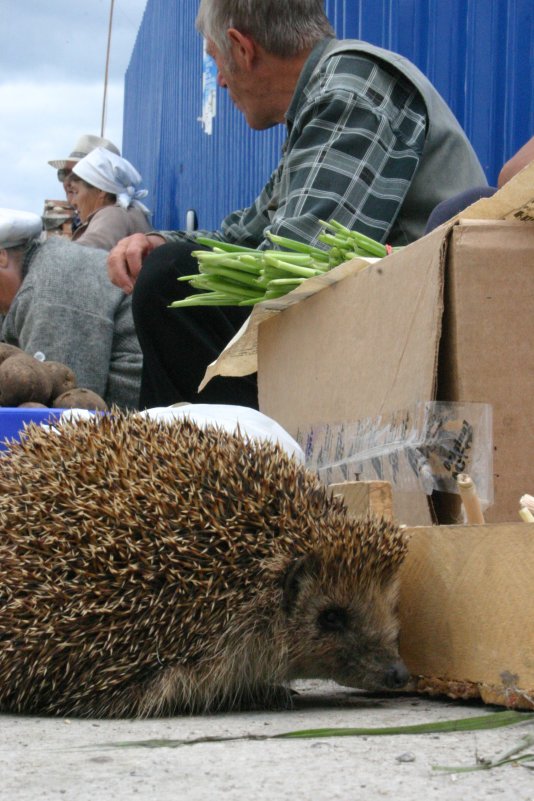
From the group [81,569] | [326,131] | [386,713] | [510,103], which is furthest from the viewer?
[510,103]

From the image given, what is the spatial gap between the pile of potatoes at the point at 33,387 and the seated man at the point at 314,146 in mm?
559

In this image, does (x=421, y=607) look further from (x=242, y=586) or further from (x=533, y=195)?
(x=533, y=195)

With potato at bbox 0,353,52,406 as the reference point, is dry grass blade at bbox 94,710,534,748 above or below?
below

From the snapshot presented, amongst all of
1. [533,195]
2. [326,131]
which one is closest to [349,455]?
[533,195]

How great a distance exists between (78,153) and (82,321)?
20.3 feet

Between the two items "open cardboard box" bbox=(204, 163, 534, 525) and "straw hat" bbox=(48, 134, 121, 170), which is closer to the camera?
"open cardboard box" bbox=(204, 163, 534, 525)

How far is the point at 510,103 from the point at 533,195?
2.79 metres

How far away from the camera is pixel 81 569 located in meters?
2.60

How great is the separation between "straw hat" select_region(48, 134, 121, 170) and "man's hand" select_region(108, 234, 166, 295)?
7.09 metres

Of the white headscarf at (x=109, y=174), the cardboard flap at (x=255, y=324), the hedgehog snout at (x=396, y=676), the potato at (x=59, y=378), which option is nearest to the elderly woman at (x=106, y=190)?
the white headscarf at (x=109, y=174)

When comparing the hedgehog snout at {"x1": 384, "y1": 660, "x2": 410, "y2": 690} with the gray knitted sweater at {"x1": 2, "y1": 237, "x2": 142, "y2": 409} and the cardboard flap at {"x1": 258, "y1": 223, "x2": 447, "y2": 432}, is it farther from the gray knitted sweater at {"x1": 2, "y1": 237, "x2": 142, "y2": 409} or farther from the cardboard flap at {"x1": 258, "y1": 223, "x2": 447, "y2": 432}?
the gray knitted sweater at {"x1": 2, "y1": 237, "x2": 142, "y2": 409}

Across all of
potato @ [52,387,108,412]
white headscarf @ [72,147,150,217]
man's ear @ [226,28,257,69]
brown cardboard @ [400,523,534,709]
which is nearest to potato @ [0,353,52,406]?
potato @ [52,387,108,412]

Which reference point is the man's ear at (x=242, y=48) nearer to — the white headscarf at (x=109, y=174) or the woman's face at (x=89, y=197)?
the white headscarf at (x=109, y=174)

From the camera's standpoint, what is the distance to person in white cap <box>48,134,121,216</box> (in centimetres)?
1233
